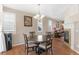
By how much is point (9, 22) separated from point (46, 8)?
800 mm

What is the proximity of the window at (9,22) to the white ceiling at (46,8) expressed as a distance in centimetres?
18

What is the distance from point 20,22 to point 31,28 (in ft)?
0.86

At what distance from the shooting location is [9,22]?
75.8 inches

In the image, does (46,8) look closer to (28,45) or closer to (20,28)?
(20,28)

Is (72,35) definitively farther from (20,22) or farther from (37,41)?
(20,22)

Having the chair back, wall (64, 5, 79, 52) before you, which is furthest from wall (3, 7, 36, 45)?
wall (64, 5, 79, 52)

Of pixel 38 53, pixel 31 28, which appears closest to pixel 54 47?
pixel 38 53

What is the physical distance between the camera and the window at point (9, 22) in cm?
187

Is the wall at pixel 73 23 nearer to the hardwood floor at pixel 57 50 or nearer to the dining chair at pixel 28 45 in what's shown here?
the hardwood floor at pixel 57 50

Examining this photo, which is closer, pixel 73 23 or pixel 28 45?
pixel 73 23

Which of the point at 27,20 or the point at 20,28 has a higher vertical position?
the point at 27,20

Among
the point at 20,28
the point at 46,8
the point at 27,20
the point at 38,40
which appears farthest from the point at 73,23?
the point at 20,28

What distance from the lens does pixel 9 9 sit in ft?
6.22

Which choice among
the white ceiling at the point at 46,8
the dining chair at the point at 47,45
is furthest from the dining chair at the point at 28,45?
the white ceiling at the point at 46,8
